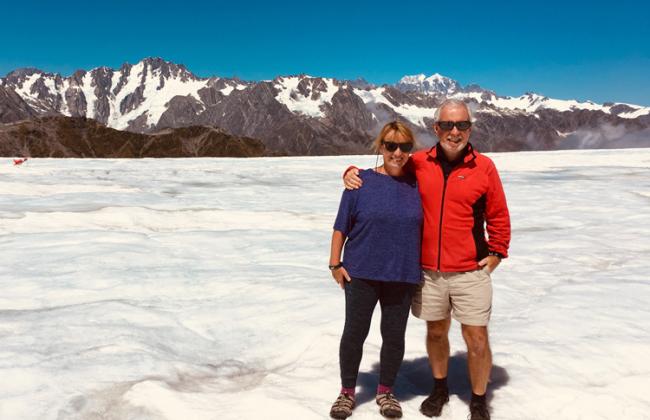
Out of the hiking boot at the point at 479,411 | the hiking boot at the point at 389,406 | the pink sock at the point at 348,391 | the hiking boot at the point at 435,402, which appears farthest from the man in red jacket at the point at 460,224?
the pink sock at the point at 348,391

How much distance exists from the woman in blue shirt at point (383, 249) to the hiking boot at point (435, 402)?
1.00ft

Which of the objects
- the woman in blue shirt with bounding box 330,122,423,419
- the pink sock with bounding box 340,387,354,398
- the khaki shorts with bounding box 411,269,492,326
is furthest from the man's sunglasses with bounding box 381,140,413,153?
the pink sock with bounding box 340,387,354,398

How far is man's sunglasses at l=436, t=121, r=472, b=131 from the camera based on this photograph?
416cm

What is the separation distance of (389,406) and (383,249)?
4.71ft

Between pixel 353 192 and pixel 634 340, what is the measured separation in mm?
4437

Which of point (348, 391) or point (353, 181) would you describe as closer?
point (353, 181)

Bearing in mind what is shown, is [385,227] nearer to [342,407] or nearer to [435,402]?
[342,407]

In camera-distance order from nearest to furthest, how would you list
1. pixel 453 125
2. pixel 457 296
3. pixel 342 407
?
pixel 453 125
pixel 457 296
pixel 342 407

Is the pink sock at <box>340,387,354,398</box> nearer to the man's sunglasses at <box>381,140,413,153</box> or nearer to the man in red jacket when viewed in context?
the man in red jacket

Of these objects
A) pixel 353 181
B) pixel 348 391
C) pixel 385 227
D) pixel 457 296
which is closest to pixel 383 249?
pixel 385 227

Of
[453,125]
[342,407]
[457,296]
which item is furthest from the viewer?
[342,407]

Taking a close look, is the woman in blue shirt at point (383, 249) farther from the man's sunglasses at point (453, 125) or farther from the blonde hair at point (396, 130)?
the man's sunglasses at point (453, 125)

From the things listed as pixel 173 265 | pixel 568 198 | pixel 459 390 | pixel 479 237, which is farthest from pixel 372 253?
pixel 568 198

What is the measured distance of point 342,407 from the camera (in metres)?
4.51
